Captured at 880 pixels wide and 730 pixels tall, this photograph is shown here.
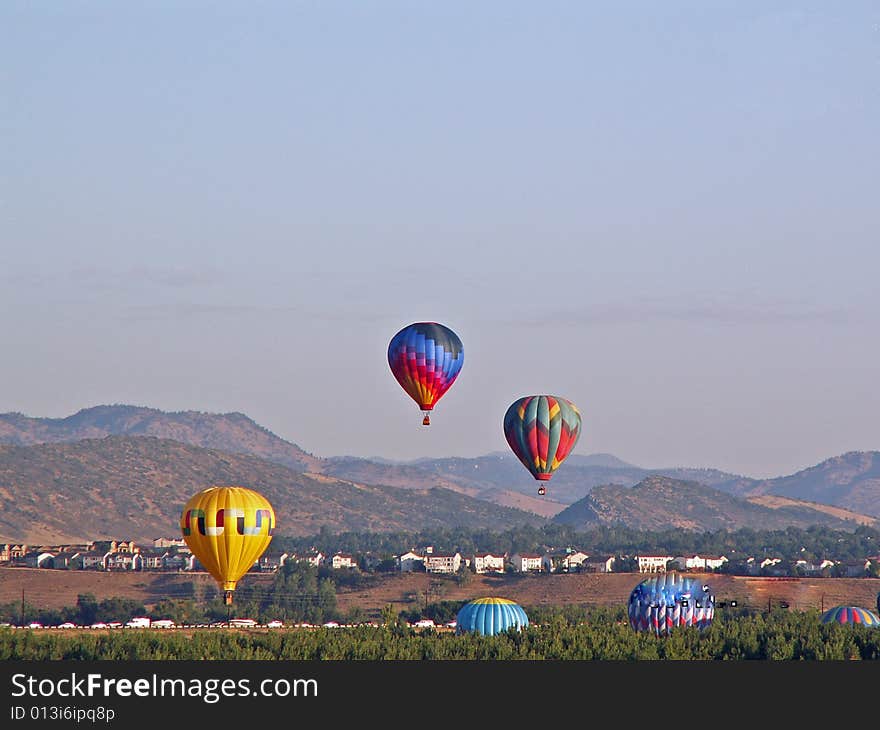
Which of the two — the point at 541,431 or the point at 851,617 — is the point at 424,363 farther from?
the point at 851,617

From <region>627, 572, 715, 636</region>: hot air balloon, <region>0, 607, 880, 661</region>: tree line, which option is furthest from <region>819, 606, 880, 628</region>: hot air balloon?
<region>0, 607, 880, 661</region>: tree line

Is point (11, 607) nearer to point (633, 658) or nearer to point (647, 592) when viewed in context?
point (647, 592)

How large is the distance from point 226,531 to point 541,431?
72.1 ft

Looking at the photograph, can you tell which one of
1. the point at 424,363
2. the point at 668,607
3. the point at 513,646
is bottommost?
the point at 513,646

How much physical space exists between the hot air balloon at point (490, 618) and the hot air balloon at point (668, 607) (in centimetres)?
746

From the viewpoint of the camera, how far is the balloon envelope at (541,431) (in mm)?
114250

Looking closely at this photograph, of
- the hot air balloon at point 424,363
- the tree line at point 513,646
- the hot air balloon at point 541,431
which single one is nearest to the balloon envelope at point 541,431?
the hot air balloon at point 541,431

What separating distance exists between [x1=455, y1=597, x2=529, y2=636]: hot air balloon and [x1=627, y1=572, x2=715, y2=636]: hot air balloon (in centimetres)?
746

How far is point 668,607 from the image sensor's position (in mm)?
106312

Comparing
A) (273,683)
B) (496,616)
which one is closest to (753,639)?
(496,616)

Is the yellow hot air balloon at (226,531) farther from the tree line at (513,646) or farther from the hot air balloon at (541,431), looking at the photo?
the hot air balloon at (541,431)

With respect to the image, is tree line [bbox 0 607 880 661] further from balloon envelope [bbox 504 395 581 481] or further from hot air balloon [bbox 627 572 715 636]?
balloon envelope [bbox 504 395 581 481]

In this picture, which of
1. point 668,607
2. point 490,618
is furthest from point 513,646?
point 490,618

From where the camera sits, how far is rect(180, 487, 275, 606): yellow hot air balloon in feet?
342
